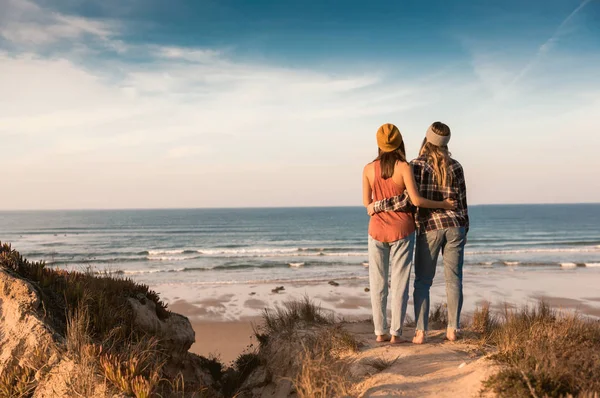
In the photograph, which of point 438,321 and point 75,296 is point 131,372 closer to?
point 75,296

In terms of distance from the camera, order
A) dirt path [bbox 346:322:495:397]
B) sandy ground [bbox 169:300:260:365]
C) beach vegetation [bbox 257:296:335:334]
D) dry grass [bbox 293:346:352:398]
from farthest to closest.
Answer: sandy ground [bbox 169:300:260:365], beach vegetation [bbox 257:296:335:334], dirt path [bbox 346:322:495:397], dry grass [bbox 293:346:352:398]

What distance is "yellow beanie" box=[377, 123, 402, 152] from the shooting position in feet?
16.3

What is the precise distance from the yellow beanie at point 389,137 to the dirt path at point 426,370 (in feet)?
7.54

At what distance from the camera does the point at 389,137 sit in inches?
196

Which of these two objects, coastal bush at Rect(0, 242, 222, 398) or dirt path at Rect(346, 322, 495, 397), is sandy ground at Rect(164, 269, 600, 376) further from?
dirt path at Rect(346, 322, 495, 397)

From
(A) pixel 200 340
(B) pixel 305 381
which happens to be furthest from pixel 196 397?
(A) pixel 200 340

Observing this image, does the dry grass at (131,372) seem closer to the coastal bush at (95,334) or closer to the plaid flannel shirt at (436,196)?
Result: the coastal bush at (95,334)

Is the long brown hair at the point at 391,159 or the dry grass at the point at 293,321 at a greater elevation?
the long brown hair at the point at 391,159

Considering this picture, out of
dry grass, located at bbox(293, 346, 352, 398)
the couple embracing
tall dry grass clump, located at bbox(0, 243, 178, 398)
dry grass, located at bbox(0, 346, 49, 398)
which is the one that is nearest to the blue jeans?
the couple embracing

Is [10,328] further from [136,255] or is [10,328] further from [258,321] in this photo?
[136,255]

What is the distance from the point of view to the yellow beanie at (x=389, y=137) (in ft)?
16.3

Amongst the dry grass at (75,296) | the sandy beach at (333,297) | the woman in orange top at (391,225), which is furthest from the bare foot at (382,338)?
the sandy beach at (333,297)

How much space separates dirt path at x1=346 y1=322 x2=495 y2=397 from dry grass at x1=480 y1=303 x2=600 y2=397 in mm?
274

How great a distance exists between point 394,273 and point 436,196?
1034mm
